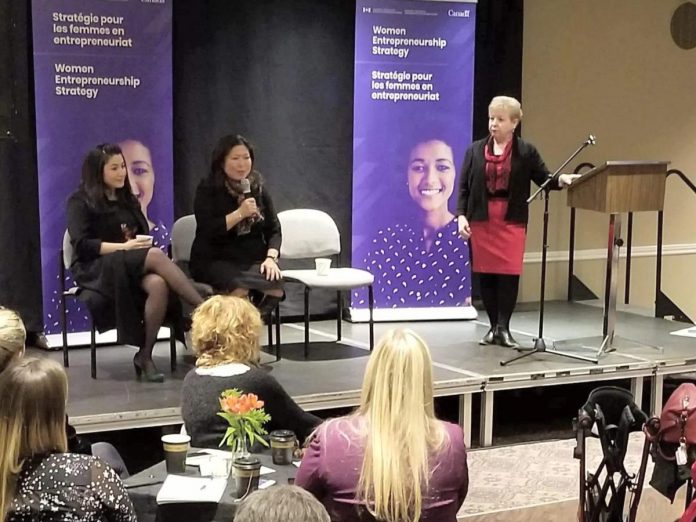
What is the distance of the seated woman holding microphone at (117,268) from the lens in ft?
14.8

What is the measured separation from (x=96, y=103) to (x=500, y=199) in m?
2.24

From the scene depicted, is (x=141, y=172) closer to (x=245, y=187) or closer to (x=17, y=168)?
(x=17, y=168)

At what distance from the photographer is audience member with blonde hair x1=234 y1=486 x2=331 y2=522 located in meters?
1.58

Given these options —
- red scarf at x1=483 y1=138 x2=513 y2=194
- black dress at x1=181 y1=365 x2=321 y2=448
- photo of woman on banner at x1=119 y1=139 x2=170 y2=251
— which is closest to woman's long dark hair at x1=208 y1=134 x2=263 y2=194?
photo of woman on banner at x1=119 y1=139 x2=170 y2=251

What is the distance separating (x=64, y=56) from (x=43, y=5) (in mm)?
274

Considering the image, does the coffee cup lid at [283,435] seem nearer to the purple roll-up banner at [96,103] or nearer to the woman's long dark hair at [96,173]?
the woman's long dark hair at [96,173]

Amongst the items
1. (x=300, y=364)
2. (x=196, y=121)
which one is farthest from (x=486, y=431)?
(x=196, y=121)

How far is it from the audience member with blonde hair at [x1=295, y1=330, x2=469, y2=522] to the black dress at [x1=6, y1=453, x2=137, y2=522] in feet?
1.57

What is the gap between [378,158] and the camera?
19.6 ft

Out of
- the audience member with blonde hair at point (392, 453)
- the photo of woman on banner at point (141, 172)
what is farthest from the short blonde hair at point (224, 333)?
the photo of woman on banner at point (141, 172)

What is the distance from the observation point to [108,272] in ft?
14.7

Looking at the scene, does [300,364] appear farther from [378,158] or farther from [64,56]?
[64,56]

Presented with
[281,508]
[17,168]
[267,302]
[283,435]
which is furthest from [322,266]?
[281,508]

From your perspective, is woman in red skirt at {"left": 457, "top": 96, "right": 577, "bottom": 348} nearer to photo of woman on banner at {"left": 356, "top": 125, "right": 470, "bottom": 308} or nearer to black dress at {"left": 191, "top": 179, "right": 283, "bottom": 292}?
photo of woman on banner at {"left": 356, "top": 125, "right": 470, "bottom": 308}
